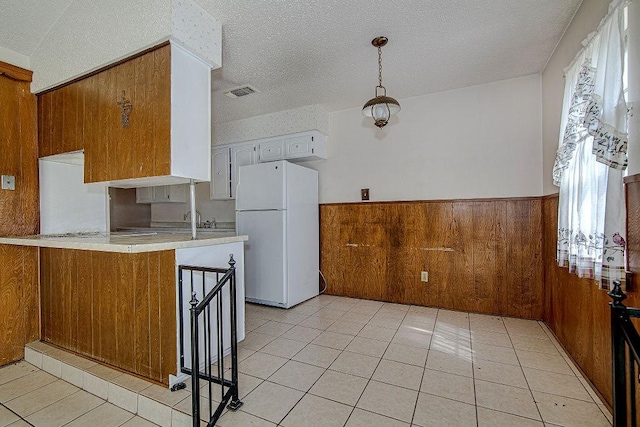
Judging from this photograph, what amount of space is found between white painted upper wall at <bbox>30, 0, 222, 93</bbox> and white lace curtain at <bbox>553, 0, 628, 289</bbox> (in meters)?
2.28

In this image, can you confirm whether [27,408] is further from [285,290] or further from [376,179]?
[376,179]

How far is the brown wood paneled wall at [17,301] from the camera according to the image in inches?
88.4

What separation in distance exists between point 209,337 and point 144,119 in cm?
144

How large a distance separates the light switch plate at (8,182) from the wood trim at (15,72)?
79cm

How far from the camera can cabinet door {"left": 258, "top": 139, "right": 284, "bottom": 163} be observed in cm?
401

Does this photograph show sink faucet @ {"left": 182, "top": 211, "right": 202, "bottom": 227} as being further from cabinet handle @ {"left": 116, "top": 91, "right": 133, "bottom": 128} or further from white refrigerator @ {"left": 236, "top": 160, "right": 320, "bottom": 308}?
cabinet handle @ {"left": 116, "top": 91, "right": 133, "bottom": 128}

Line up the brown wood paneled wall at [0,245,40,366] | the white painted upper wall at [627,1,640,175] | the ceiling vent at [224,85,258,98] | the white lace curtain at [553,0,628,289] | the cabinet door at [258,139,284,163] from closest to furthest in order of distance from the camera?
1. the white painted upper wall at [627,1,640,175]
2. the white lace curtain at [553,0,628,289]
3. the brown wood paneled wall at [0,245,40,366]
4. the ceiling vent at [224,85,258,98]
5. the cabinet door at [258,139,284,163]

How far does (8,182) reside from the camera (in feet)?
7.65

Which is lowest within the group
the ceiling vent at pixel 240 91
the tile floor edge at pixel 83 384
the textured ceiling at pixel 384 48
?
the tile floor edge at pixel 83 384

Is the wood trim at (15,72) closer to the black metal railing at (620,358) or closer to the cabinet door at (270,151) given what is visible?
the cabinet door at (270,151)

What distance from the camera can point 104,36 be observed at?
203cm

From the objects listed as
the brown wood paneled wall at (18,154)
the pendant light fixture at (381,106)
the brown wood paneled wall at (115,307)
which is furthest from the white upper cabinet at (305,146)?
the brown wood paneled wall at (18,154)

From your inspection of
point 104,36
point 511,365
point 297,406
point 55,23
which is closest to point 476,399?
point 511,365

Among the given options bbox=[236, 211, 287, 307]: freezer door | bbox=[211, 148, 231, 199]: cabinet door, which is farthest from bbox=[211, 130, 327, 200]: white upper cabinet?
bbox=[236, 211, 287, 307]: freezer door
